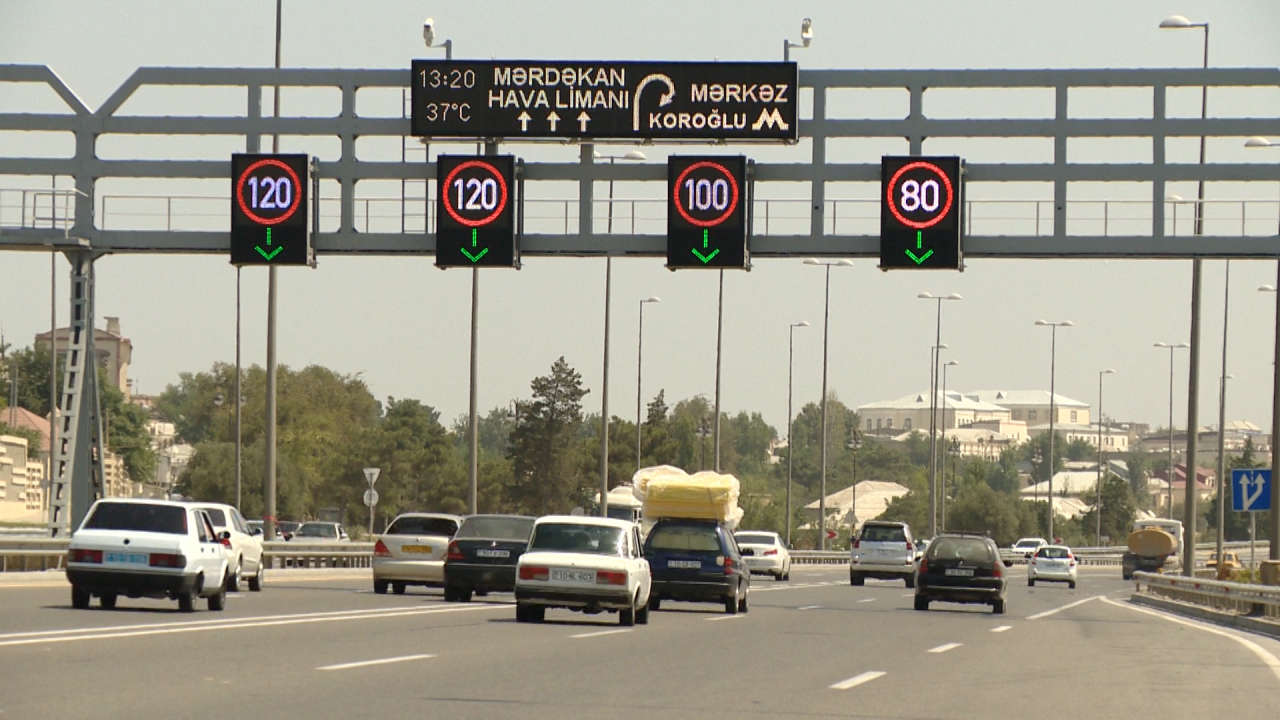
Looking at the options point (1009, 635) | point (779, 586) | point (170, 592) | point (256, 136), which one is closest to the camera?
point (170, 592)

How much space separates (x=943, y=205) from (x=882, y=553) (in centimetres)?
2520

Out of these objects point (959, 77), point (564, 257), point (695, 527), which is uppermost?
point (959, 77)

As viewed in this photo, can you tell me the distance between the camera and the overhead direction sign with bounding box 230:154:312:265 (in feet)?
123

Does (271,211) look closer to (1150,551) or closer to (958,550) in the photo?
(958,550)

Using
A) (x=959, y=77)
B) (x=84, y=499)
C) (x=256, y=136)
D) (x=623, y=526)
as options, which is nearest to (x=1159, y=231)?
(x=959, y=77)

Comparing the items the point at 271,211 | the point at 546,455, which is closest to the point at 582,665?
the point at 271,211

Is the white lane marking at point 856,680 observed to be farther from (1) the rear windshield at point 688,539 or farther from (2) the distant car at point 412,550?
(2) the distant car at point 412,550

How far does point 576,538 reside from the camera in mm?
28453

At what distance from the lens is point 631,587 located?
28172 millimetres

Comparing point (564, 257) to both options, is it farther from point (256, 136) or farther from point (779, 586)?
point (779, 586)

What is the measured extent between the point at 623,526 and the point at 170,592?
19.6 feet

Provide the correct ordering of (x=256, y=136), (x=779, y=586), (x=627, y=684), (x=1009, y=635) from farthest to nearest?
(x=779, y=586), (x=256, y=136), (x=1009, y=635), (x=627, y=684)

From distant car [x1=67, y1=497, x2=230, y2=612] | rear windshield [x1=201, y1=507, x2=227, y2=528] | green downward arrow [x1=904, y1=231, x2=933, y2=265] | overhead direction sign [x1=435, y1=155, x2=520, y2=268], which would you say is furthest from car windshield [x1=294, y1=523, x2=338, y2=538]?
distant car [x1=67, y1=497, x2=230, y2=612]

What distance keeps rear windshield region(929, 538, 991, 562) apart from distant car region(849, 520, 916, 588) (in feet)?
61.6
